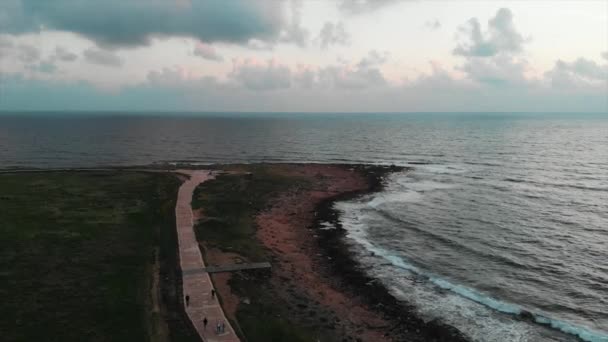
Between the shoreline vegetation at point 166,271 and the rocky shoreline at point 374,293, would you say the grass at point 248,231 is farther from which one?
the rocky shoreline at point 374,293

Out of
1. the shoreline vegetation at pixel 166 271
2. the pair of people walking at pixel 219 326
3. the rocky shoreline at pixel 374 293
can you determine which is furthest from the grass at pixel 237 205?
the pair of people walking at pixel 219 326

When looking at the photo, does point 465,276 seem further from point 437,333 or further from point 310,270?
point 310,270

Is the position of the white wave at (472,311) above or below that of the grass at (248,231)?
below

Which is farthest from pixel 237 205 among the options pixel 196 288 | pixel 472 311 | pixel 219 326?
pixel 472 311

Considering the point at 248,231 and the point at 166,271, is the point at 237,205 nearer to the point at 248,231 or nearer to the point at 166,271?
the point at 248,231

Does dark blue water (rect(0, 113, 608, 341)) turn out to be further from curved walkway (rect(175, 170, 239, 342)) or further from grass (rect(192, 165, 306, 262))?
curved walkway (rect(175, 170, 239, 342))

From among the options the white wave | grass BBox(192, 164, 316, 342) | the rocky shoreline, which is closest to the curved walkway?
grass BBox(192, 164, 316, 342)
